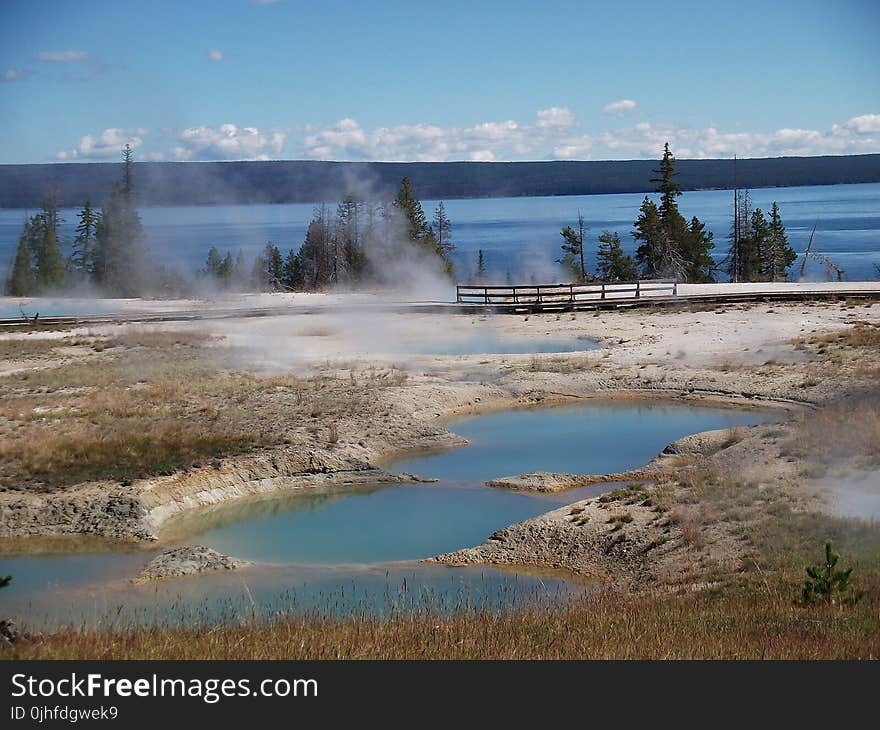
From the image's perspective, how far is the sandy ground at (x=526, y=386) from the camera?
1612cm

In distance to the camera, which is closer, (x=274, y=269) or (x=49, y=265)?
(x=49, y=265)

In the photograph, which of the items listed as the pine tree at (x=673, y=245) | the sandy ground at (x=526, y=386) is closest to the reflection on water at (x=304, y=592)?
the sandy ground at (x=526, y=386)

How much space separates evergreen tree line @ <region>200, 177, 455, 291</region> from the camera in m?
64.1

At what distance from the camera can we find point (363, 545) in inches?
651

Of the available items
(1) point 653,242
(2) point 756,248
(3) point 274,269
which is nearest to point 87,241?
(3) point 274,269

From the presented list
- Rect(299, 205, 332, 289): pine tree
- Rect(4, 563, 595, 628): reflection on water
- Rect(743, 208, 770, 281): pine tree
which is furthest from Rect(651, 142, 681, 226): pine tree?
Rect(4, 563, 595, 628): reflection on water

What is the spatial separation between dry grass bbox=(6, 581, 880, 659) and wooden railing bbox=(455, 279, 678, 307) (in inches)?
1312

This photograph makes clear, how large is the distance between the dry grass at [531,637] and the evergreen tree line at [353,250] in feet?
164

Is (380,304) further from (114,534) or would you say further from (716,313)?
(114,534)

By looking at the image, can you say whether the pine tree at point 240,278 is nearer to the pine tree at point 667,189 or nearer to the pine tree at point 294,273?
the pine tree at point 294,273

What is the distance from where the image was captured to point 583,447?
2255 cm

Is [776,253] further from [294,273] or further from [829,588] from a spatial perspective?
[829,588]

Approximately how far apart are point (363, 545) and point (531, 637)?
8.38 meters

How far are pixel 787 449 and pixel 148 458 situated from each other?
36.6 ft
